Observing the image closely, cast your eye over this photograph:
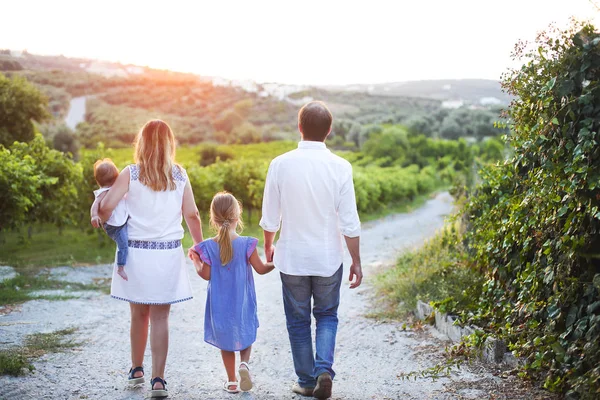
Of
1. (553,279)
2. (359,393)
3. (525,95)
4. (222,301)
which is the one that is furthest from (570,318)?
(222,301)

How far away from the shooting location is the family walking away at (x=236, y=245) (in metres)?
4.18

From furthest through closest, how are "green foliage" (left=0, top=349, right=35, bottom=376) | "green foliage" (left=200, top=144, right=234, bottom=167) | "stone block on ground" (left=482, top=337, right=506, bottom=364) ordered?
"green foliage" (left=200, top=144, right=234, bottom=167)
"stone block on ground" (left=482, top=337, right=506, bottom=364)
"green foliage" (left=0, top=349, right=35, bottom=376)

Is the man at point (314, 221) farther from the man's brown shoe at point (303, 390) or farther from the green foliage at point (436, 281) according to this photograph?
the green foliage at point (436, 281)

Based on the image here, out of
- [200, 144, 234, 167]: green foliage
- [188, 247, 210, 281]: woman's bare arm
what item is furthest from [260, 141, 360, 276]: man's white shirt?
[200, 144, 234, 167]: green foliage

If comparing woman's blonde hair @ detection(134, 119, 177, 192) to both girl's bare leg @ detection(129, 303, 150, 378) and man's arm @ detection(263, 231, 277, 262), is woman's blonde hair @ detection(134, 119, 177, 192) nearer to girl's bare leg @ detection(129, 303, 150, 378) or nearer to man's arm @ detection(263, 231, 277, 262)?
man's arm @ detection(263, 231, 277, 262)

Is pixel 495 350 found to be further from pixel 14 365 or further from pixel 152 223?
pixel 14 365

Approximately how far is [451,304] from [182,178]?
3.06 metres

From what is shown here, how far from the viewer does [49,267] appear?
10219mm

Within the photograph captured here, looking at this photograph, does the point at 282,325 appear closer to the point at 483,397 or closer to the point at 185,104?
the point at 483,397

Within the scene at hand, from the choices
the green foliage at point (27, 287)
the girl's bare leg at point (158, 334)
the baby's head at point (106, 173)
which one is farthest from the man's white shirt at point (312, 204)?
the green foliage at point (27, 287)

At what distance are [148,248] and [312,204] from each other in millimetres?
1154

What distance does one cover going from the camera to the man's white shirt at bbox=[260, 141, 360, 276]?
4164mm

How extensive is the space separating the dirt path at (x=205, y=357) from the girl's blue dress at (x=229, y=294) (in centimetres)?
41

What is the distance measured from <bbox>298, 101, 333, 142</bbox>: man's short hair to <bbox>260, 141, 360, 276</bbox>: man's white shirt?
67 millimetres
